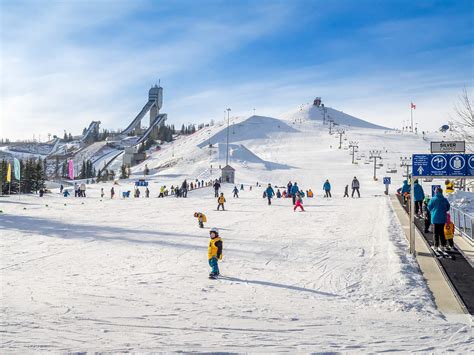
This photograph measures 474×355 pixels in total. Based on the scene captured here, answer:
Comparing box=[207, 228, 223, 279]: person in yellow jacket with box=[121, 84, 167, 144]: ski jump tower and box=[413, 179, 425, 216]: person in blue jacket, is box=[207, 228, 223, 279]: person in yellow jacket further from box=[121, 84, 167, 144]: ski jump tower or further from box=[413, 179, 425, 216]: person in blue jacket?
box=[121, 84, 167, 144]: ski jump tower

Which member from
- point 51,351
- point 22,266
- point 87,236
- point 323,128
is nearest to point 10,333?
point 51,351

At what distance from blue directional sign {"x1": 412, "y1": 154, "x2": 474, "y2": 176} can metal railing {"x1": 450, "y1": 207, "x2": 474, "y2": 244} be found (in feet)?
6.37

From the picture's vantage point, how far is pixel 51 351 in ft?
15.4

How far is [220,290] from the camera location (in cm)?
751

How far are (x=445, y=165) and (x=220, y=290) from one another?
20.1 feet

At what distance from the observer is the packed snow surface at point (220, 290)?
16.8 ft

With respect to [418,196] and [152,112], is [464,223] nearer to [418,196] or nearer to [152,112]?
[418,196]

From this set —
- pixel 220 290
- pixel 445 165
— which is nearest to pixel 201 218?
pixel 220 290

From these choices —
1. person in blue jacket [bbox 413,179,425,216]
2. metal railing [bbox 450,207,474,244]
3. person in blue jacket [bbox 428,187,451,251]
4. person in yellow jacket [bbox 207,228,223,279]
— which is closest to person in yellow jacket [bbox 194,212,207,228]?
person in yellow jacket [bbox 207,228,223,279]

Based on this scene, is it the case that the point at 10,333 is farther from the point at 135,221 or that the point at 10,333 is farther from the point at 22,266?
the point at 135,221

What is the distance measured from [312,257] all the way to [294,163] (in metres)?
71.5

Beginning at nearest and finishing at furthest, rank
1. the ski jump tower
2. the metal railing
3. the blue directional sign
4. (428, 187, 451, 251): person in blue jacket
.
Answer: the blue directional sign, (428, 187, 451, 251): person in blue jacket, the metal railing, the ski jump tower

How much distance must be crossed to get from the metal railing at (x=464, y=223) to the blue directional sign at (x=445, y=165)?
1943 millimetres

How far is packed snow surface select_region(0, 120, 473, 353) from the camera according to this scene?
5.12 metres
